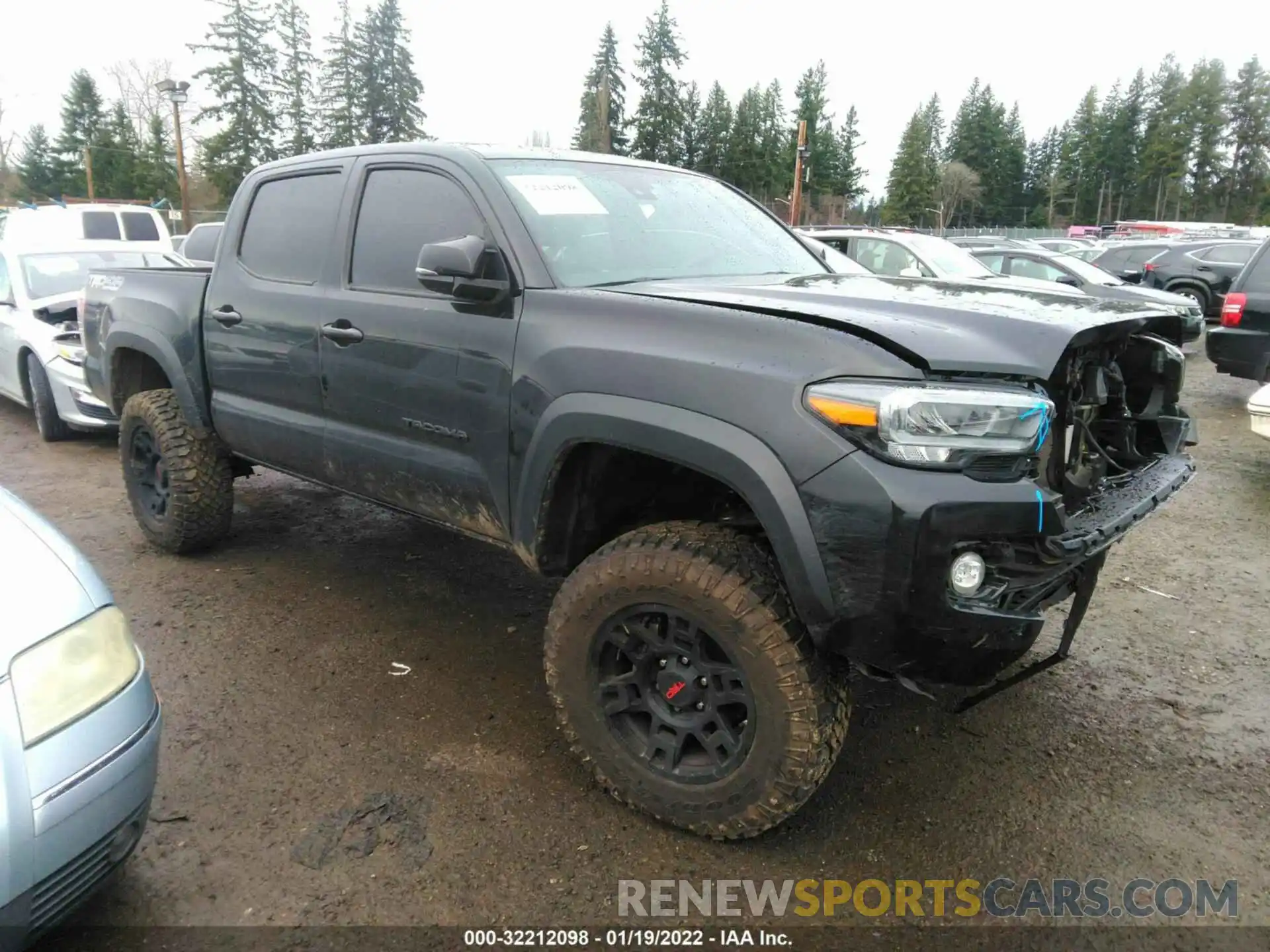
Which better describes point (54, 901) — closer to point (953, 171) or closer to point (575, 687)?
point (575, 687)

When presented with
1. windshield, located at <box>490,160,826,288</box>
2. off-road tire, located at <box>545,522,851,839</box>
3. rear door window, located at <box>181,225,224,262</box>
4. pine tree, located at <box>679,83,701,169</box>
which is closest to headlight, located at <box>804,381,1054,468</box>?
off-road tire, located at <box>545,522,851,839</box>

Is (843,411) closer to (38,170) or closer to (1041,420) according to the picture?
(1041,420)

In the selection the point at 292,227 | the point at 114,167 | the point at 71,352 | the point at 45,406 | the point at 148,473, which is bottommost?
the point at 45,406

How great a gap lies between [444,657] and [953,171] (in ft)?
277

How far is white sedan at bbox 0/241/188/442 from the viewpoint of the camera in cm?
702

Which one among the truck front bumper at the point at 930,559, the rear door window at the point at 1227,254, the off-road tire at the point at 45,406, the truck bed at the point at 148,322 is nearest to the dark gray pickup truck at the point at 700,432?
the truck front bumper at the point at 930,559

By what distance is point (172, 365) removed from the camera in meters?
4.39

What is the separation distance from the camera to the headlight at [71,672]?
1777mm

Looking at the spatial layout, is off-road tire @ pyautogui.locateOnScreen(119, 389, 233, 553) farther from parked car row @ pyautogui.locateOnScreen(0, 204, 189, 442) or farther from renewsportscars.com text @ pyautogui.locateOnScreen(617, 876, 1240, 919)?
renewsportscars.com text @ pyautogui.locateOnScreen(617, 876, 1240, 919)

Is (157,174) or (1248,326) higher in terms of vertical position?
(157,174)

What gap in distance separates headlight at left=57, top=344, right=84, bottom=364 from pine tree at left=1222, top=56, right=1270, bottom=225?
86.8 m

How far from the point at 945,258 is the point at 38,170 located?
68766 millimetres

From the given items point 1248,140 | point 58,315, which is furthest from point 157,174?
point 1248,140

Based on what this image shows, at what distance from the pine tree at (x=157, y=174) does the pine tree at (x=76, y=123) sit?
9.20 metres
